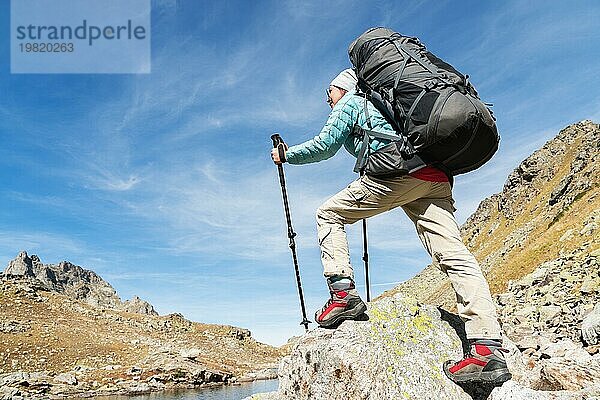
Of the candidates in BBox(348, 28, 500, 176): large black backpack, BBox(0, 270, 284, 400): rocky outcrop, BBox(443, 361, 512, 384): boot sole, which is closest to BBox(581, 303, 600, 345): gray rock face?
BBox(443, 361, 512, 384): boot sole

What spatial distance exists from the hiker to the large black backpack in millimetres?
175

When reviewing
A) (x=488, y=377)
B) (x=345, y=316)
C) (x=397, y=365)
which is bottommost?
(x=488, y=377)

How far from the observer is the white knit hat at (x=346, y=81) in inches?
281

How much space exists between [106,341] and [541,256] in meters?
60.1

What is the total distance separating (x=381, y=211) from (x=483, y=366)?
2.37 meters

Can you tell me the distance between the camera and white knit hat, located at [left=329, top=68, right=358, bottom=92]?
7129mm

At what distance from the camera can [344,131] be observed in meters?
6.71

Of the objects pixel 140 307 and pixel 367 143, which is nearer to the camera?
pixel 367 143

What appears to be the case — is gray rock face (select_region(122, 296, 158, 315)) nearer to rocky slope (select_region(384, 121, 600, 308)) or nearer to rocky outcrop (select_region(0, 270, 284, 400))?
rocky outcrop (select_region(0, 270, 284, 400))

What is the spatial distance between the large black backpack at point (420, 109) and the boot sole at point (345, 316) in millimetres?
1989

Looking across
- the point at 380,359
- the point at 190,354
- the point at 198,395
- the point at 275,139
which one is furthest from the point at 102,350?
the point at 380,359

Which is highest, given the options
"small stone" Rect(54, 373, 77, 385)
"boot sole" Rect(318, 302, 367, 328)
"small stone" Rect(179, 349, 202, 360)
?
"small stone" Rect(179, 349, 202, 360)

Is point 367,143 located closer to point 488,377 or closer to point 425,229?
point 425,229

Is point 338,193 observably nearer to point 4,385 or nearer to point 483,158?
point 483,158
